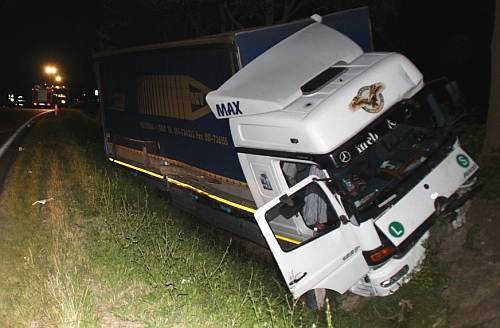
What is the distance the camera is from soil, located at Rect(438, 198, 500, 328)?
240 inches

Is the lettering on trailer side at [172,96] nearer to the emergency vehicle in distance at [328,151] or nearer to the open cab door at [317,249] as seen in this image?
the emergency vehicle in distance at [328,151]

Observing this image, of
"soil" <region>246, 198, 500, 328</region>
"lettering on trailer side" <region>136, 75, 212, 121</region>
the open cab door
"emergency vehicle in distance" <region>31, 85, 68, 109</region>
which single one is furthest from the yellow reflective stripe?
"emergency vehicle in distance" <region>31, 85, 68, 109</region>

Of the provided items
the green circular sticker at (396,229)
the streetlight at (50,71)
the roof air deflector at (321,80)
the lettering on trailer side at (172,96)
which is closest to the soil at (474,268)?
the green circular sticker at (396,229)

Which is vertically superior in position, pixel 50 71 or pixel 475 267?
pixel 50 71

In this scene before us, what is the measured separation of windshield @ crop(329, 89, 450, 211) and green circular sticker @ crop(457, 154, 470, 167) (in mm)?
281

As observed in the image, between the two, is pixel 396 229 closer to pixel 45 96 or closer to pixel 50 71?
pixel 45 96

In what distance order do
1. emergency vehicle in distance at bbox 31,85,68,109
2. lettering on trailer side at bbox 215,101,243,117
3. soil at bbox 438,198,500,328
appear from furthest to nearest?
emergency vehicle in distance at bbox 31,85,68,109 → lettering on trailer side at bbox 215,101,243,117 → soil at bbox 438,198,500,328

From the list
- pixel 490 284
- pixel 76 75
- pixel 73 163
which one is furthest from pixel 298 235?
pixel 76 75

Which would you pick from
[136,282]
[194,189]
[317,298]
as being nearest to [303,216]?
[317,298]

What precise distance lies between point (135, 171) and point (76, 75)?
62.9 metres

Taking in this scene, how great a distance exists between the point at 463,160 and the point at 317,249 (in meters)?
2.15

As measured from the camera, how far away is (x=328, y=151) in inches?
245

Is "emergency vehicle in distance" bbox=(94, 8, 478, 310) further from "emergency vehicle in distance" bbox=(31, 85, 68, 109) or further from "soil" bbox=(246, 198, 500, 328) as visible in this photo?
"emergency vehicle in distance" bbox=(31, 85, 68, 109)

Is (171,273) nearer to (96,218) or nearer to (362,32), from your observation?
(96,218)
